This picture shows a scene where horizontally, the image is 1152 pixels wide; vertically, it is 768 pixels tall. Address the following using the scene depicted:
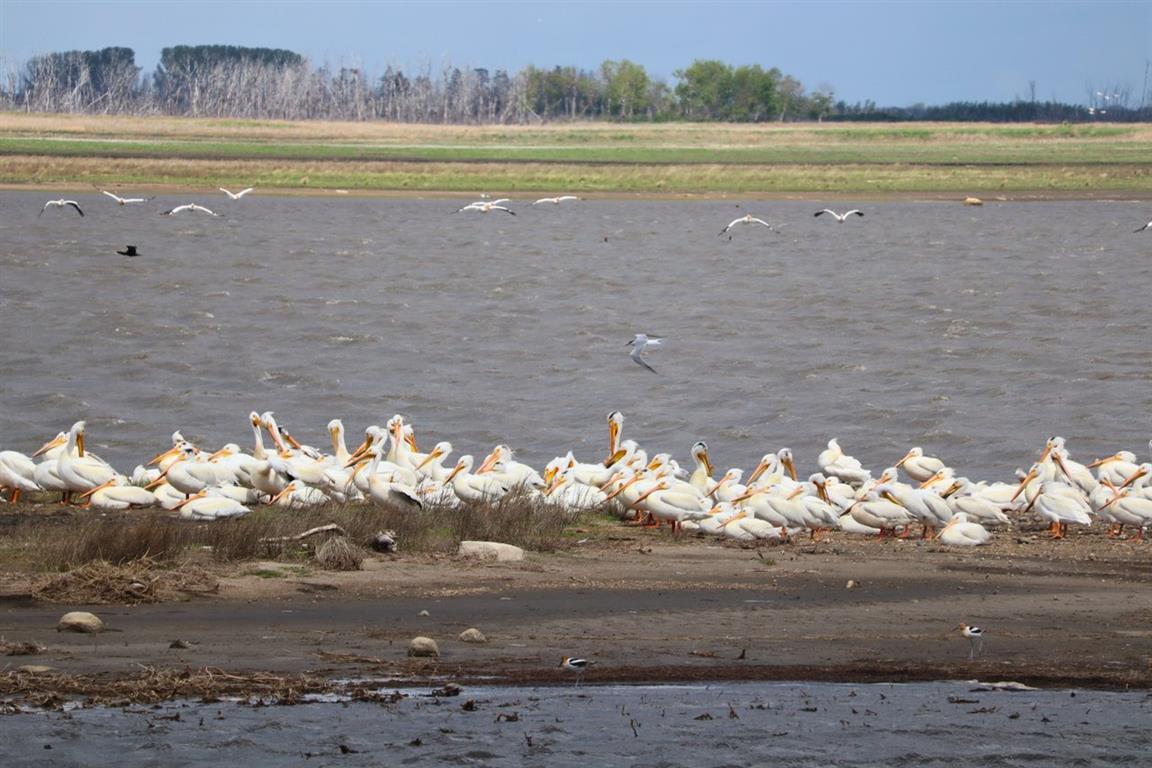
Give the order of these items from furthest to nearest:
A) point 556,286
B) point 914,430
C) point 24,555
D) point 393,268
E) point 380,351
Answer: point 393,268 → point 556,286 → point 380,351 → point 914,430 → point 24,555

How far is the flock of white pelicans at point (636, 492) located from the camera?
478 inches

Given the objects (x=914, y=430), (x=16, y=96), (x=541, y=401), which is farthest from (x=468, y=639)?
(x=16, y=96)

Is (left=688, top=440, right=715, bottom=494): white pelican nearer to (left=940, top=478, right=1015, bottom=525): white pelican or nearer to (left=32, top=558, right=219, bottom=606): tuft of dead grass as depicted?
(left=940, top=478, right=1015, bottom=525): white pelican

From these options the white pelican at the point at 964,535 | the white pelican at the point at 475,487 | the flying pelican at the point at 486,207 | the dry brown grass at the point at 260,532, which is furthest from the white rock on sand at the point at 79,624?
the flying pelican at the point at 486,207

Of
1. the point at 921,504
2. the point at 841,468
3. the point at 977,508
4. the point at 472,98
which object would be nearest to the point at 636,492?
the point at 921,504

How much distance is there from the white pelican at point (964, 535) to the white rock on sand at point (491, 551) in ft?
10.2

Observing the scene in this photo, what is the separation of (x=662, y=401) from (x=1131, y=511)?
33.1ft

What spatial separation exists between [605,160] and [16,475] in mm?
63490

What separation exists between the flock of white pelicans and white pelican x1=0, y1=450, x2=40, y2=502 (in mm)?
12

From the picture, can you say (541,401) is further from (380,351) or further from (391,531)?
(391,531)

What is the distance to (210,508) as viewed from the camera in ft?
38.2

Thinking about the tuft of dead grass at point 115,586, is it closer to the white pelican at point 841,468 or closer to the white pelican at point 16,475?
the white pelican at point 16,475

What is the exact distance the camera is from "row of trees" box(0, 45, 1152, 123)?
144 m

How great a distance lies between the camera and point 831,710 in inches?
297
